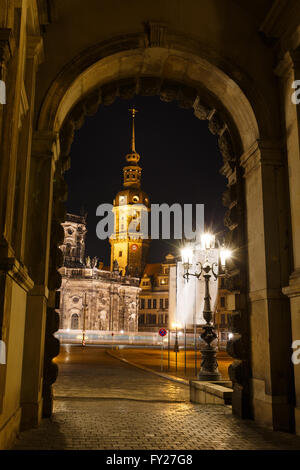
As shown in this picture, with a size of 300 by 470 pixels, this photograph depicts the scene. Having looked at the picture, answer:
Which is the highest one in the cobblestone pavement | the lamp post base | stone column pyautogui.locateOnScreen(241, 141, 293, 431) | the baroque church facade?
the baroque church facade

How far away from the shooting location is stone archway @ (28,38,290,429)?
7238 millimetres

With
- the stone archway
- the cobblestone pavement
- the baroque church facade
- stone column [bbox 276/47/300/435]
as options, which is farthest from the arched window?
stone column [bbox 276/47/300/435]

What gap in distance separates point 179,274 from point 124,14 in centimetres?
1444

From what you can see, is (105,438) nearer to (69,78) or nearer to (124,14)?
(69,78)

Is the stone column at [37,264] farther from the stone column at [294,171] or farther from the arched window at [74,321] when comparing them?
the arched window at [74,321]

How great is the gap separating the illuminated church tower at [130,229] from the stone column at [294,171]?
275 ft

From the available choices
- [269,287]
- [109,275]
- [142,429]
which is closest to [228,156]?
[269,287]

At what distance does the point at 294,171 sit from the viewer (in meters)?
7.17

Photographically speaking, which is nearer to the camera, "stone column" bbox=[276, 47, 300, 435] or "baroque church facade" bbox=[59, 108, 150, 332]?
→ "stone column" bbox=[276, 47, 300, 435]

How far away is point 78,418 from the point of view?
738 centimetres

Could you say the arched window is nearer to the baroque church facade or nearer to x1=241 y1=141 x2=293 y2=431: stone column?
the baroque church facade

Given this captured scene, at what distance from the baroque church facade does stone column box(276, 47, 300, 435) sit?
50.3m

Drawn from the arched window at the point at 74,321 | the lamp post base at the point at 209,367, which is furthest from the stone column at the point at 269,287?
the arched window at the point at 74,321

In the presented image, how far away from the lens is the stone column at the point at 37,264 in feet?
21.4
